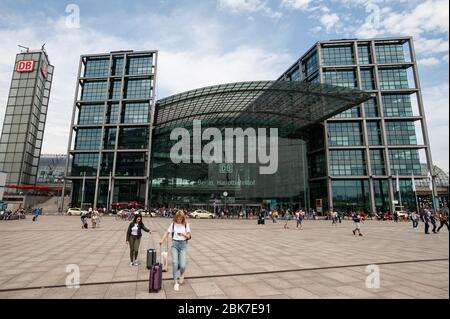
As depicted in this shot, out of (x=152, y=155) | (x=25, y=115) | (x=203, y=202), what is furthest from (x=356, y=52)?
(x=25, y=115)

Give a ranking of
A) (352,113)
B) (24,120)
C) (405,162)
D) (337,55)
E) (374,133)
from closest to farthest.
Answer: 1. (405,162)
2. (374,133)
3. (352,113)
4. (337,55)
5. (24,120)

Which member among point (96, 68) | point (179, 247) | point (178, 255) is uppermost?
point (96, 68)

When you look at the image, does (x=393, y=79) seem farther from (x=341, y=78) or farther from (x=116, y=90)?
(x=116, y=90)

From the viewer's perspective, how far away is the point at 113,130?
58.1 m

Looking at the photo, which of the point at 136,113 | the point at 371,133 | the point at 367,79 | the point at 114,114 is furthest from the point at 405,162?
the point at 114,114

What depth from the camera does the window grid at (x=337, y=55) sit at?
189 ft

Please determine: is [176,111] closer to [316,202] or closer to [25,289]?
[316,202]

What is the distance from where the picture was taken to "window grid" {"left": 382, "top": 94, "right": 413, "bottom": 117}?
5425 cm

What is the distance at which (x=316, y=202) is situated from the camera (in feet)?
182

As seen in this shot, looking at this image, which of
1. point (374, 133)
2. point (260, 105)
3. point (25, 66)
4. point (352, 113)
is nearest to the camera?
point (260, 105)

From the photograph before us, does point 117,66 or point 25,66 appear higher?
point 25,66

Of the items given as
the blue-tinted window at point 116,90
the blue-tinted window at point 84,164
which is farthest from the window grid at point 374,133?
the blue-tinted window at point 84,164

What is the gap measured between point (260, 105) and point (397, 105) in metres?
29.4
